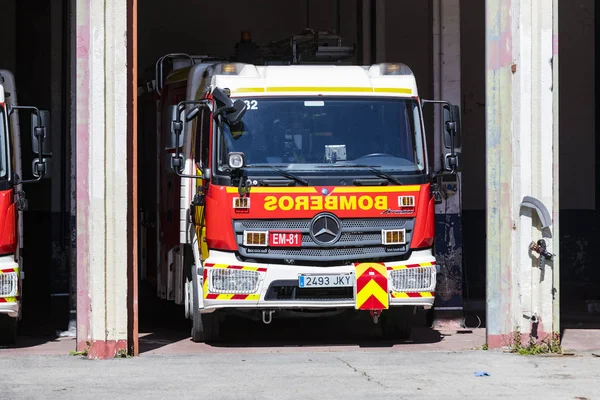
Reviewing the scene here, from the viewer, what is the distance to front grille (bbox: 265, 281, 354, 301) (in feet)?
40.1

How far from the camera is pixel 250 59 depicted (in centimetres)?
1524

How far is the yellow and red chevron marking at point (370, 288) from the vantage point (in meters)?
12.3

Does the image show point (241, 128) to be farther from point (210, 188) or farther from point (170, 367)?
point (170, 367)

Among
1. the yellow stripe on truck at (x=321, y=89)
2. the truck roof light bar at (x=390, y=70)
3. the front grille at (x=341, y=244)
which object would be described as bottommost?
the front grille at (x=341, y=244)

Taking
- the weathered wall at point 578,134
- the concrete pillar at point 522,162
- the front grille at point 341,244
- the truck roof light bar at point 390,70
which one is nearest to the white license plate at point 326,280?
the front grille at point 341,244

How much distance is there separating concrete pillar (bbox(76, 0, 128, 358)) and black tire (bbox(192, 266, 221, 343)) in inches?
50.6

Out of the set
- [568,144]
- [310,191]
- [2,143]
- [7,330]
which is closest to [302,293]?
[310,191]

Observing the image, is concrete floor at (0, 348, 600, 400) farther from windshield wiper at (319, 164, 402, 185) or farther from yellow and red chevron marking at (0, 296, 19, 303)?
windshield wiper at (319, 164, 402, 185)

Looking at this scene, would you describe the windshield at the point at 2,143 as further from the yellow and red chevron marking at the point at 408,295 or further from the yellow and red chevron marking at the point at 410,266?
the yellow and red chevron marking at the point at 408,295

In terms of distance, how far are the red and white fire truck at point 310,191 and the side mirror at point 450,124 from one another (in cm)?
1

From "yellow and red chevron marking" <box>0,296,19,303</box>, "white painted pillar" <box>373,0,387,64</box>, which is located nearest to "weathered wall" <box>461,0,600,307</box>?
"white painted pillar" <box>373,0,387,64</box>

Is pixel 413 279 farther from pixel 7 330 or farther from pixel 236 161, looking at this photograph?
pixel 7 330

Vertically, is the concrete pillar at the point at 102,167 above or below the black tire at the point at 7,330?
above

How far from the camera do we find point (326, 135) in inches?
497
